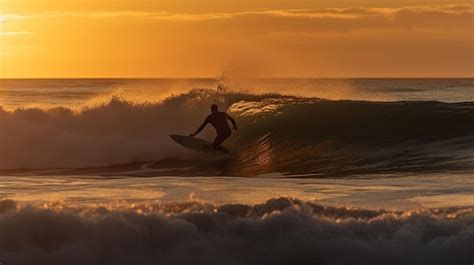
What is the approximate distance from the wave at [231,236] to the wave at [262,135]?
21.2 ft

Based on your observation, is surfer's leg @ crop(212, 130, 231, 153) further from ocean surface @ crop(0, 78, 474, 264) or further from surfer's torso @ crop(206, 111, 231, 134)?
ocean surface @ crop(0, 78, 474, 264)

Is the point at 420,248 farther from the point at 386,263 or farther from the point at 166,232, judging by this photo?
the point at 166,232

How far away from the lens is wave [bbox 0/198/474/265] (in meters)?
9.64

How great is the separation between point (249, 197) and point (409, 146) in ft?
24.9

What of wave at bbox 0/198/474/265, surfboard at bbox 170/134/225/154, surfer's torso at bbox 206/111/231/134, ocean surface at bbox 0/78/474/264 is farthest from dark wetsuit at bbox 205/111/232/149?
wave at bbox 0/198/474/265

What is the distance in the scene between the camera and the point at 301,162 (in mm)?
19625

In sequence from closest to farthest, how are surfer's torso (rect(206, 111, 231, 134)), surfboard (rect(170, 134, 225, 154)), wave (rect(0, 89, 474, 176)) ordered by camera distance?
wave (rect(0, 89, 474, 176)) < surfer's torso (rect(206, 111, 231, 134)) < surfboard (rect(170, 134, 225, 154))

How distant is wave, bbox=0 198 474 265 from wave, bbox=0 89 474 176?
645 centimetres

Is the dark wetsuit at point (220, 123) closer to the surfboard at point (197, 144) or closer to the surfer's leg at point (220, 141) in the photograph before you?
the surfer's leg at point (220, 141)

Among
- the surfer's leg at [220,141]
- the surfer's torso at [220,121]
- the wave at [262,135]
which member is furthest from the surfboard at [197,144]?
the surfer's torso at [220,121]

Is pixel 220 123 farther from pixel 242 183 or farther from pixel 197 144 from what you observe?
pixel 242 183

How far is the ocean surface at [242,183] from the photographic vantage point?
32.1ft

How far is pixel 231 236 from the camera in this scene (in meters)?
10.0

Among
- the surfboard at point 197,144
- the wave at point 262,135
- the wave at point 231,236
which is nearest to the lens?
the wave at point 231,236
